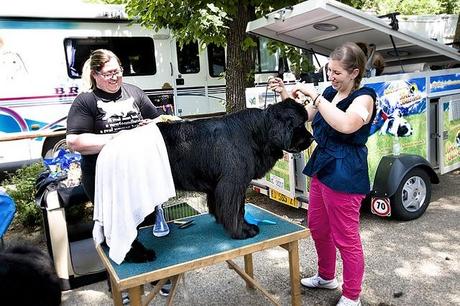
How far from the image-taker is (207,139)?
201 cm

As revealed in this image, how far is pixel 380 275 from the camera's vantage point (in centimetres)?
296

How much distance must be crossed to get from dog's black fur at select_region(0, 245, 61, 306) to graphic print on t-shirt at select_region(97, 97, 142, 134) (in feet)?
3.65

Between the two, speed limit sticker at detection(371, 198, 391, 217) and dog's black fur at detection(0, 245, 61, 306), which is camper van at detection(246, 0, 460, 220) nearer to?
speed limit sticker at detection(371, 198, 391, 217)

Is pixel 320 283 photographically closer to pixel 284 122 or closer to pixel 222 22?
pixel 284 122

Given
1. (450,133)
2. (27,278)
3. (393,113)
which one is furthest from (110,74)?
(450,133)

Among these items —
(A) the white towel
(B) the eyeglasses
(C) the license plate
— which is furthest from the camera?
(C) the license plate

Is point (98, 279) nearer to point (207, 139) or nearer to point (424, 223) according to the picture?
point (207, 139)

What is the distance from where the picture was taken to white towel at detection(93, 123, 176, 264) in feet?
5.98

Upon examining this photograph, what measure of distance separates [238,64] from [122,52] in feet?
8.81

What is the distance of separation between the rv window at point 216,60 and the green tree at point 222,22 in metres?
2.22

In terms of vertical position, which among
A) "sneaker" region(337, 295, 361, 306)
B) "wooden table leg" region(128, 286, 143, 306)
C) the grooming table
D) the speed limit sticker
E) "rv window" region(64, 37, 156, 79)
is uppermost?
"rv window" region(64, 37, 156, 79)

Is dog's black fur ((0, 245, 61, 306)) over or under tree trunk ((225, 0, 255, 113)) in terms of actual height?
under

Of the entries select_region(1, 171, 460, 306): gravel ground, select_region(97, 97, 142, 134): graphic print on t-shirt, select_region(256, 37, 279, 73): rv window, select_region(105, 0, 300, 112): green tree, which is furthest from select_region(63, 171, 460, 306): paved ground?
select_region(256, 37, 279, 73): rv window

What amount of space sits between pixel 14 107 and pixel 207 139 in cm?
533
